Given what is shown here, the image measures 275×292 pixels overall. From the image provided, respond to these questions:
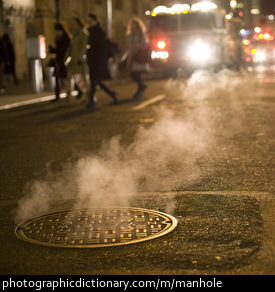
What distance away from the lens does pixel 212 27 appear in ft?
85.8

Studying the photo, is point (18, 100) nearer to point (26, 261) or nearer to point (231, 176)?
point (231, 176)

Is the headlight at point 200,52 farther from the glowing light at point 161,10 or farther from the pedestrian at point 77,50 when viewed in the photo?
the pedestrian at point 77,50

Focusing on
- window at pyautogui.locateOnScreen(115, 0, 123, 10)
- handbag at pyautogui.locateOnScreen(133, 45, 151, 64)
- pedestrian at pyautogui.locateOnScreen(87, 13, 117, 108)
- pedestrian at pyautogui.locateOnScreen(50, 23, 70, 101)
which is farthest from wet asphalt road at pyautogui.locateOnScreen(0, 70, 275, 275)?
window at pyautogui.locateOnScreen(115, 0, 123, 10)

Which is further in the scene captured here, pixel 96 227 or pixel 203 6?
pixel 203 6

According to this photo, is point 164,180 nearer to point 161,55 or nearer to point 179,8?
point 161,55

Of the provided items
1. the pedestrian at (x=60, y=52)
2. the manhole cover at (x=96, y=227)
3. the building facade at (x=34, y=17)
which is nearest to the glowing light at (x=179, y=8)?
the building facade at (x=34, y=17)

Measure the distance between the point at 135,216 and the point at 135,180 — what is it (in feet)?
4.87

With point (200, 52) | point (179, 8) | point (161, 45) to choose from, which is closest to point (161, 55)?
point (161, 45)

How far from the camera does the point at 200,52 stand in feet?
84.8

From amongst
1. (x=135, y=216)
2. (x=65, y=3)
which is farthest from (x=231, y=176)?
(x=65, y=3)

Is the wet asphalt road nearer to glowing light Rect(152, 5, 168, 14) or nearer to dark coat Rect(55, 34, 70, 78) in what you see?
dark coat Rect(55, 34, 70, 78)

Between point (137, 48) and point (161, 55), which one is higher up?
point (137, 48)

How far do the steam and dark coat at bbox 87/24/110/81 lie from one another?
3.64 metres

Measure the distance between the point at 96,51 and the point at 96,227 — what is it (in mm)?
9847
